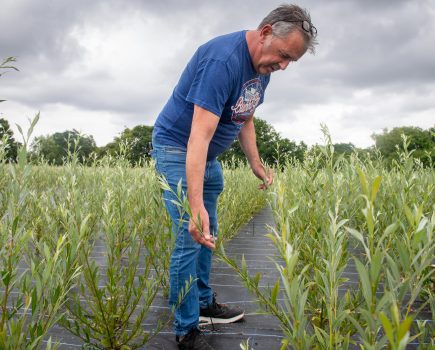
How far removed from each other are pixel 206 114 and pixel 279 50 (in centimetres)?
47

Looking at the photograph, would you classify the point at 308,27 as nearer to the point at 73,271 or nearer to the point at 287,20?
the point at 287,20

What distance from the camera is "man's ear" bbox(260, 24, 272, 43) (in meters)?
1.88

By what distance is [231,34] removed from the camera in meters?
2.01

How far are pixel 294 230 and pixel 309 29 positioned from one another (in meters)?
1.36

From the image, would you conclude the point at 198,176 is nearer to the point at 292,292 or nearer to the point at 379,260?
the point at 292,292

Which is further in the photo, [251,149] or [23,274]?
[251,149]

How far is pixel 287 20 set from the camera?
1.84 m

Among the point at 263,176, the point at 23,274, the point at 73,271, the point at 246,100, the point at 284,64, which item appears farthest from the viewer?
the point at 263,176

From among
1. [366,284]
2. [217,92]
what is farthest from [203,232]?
[366,284]

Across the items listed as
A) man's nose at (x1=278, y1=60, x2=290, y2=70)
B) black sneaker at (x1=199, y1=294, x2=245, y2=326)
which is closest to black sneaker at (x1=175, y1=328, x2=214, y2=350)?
black sneaker at (x1=199, y1=294, x2=245, y2=326)

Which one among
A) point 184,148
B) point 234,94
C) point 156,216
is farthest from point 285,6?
point 156,216

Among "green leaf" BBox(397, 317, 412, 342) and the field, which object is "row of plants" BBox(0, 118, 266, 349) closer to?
the field

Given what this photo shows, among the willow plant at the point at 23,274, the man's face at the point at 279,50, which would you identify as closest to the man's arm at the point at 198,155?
the man's face at the point at 279,50

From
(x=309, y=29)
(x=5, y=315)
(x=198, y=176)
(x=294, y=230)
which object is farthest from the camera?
(x=294, y=230)
